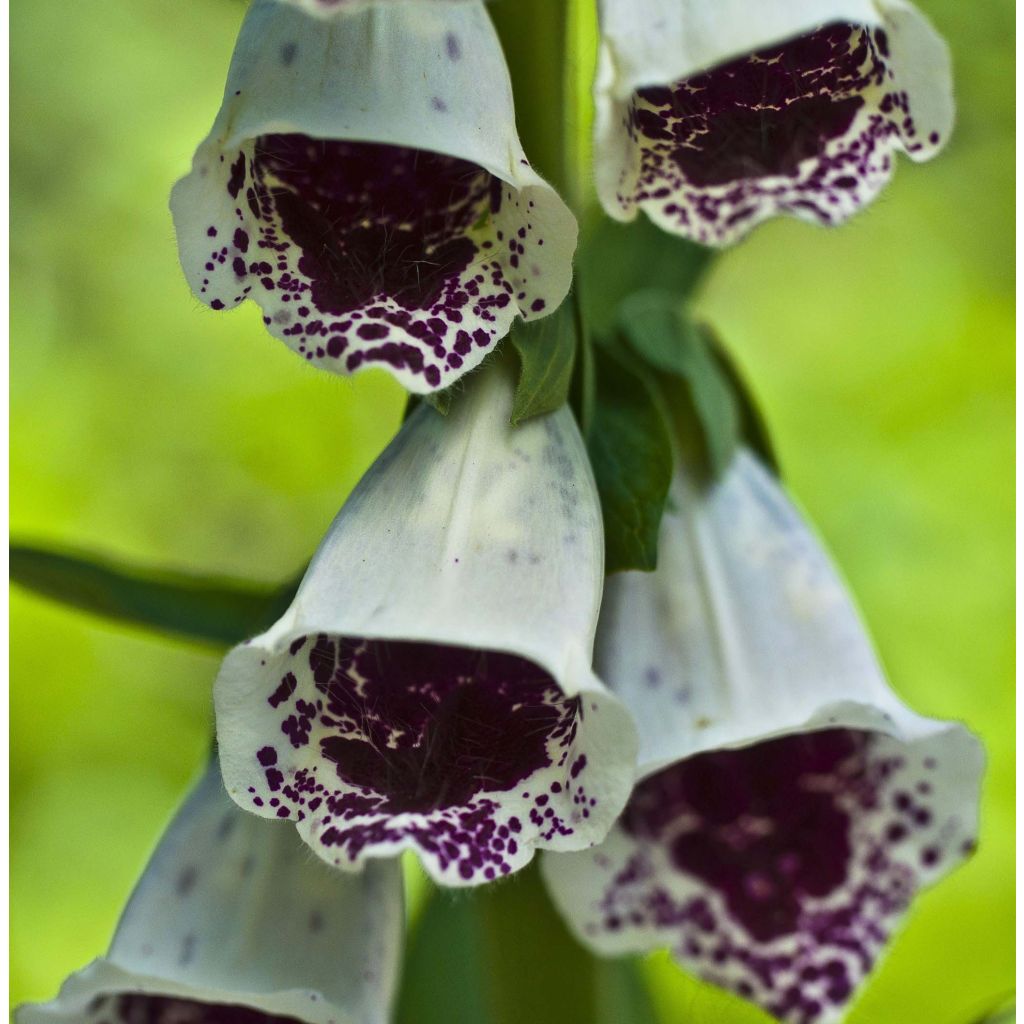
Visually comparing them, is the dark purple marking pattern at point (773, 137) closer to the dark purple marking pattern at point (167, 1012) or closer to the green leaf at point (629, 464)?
the green leaf at point (629, 464)

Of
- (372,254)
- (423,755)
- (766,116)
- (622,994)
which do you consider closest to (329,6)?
(372,254)

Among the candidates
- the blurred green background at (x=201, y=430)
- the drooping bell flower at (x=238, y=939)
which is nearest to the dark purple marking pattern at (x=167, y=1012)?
the drooping bell flower at (x=238, y=939)

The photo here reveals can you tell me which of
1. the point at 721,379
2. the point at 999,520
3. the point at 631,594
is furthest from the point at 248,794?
the point at 999,520

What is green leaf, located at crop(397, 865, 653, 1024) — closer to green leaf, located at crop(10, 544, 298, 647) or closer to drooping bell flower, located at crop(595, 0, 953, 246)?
green leaf, located at crop(10, 544, 298, 647)

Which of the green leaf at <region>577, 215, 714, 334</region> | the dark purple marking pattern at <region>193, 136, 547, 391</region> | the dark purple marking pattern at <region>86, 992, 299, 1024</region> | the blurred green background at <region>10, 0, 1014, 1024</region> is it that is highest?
the dark purple marking pattern at <region>193, 136, 547, 391</region>

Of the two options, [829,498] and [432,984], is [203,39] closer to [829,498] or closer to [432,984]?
[829,498]

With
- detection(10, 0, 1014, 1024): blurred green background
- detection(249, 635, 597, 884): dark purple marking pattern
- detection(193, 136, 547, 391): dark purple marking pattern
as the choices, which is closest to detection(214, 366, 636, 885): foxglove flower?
detection(249, 635, 597, 884): dark purple marking pattern

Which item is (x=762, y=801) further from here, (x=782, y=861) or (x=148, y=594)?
(x=148, y=594)
